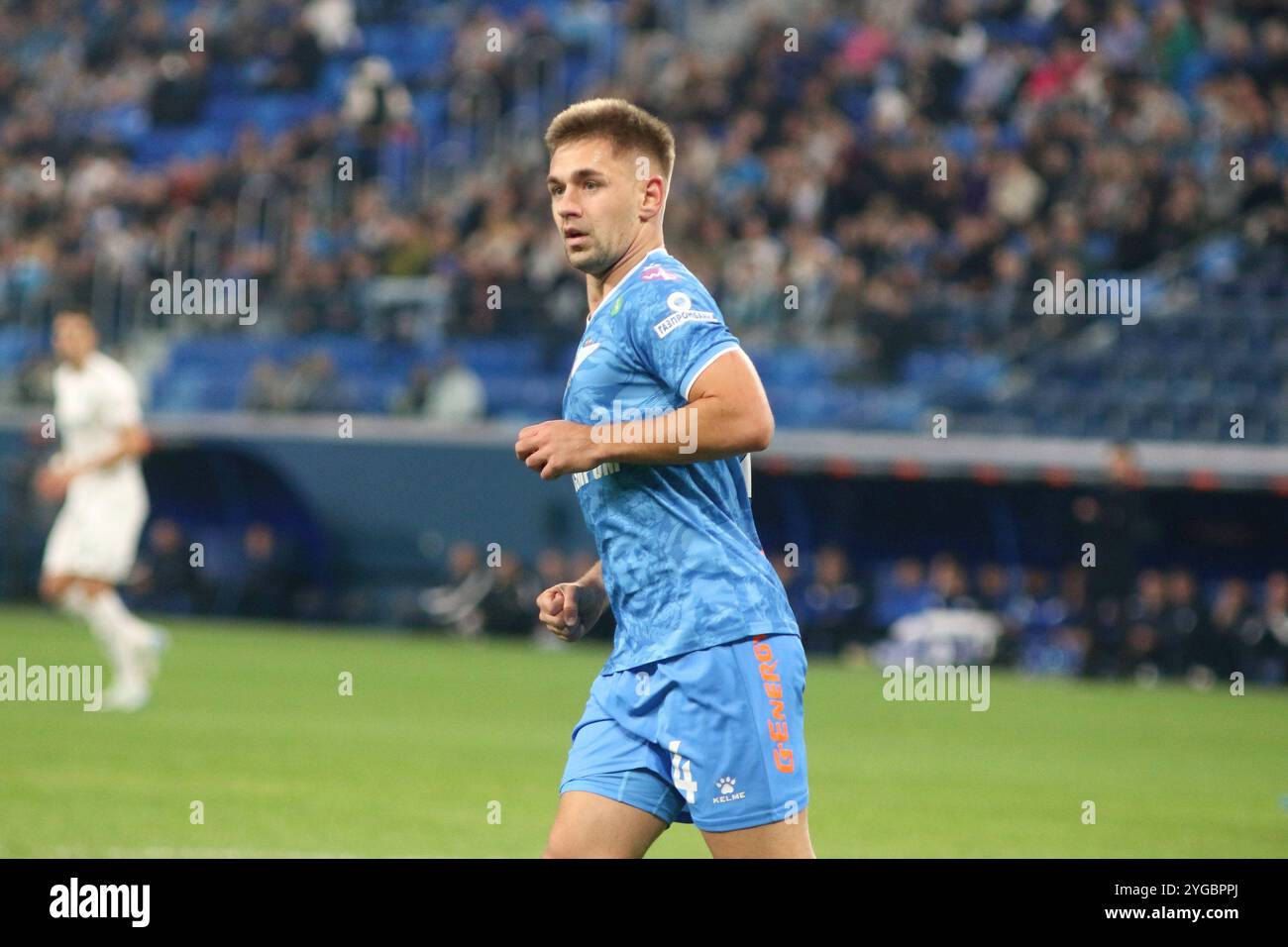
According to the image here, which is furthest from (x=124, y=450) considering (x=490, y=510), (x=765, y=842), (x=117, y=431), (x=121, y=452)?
(x=765, y=842)

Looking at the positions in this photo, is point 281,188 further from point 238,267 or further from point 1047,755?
point 1047,755

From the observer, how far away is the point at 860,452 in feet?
71.5

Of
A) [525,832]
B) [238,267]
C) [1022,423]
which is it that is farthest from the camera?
[238,267]

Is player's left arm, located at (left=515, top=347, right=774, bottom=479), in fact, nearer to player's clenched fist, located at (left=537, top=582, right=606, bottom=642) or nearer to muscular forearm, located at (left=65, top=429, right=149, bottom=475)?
player's clenched fist, located at (left=537, top=582, right=606, bottom=642)

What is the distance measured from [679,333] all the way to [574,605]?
2.72 feet

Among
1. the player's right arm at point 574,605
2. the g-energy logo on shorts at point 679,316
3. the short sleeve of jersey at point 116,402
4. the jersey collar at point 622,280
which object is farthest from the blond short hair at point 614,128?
the short sleeve of jersey at point 116,402

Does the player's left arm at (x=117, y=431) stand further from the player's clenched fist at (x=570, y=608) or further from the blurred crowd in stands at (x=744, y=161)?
the player's clenched fist at (x=570, y=608)

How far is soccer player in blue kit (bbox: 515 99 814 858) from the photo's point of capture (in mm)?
4766

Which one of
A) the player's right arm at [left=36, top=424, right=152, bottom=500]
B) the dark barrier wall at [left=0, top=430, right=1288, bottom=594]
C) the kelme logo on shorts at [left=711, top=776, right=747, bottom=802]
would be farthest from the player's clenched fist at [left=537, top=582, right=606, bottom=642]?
the dark barrier wall at [left=0, top=430, right=1288, bottom=594]

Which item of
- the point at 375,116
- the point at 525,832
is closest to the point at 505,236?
the point at 375,116

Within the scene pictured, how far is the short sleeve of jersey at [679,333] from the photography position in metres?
4.76

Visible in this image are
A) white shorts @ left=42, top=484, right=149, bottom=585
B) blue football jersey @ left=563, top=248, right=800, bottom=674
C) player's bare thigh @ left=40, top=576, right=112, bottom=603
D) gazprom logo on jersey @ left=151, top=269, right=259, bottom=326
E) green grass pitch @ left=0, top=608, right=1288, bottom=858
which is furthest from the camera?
gazprom logo on jersey @ left=151, top=269, right=259, bottom=326

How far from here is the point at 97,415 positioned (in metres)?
15.5

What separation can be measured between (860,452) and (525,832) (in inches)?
501
